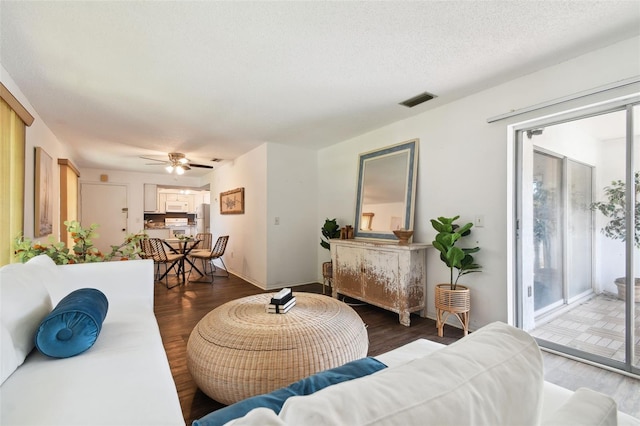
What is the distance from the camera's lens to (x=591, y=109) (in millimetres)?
2254

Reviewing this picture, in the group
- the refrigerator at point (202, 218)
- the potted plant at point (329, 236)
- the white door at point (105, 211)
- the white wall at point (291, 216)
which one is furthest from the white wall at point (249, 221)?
the refrigerator at point (202, 218)

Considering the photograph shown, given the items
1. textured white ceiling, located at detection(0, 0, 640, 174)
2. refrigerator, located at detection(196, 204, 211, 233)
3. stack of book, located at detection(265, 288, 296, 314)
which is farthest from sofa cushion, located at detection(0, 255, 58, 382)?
refrigerator, located at detection(196, 204, 211, 233)

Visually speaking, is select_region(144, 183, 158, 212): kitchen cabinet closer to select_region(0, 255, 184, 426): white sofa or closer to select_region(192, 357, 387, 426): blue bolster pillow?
select_region(0, 255, 184, 426): white sofa

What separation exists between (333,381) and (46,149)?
480 cm

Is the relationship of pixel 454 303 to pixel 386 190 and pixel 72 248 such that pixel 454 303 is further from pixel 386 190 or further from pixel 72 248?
pixel 72 248

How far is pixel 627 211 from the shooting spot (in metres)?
2.12

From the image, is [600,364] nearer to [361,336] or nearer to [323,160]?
[361,336]

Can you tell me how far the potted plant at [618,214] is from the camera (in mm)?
2088

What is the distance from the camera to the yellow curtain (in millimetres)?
2367

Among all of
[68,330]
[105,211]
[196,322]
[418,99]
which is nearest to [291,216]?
[196,322]

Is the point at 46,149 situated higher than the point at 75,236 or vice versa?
the point at 46,149

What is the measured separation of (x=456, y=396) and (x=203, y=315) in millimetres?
3404

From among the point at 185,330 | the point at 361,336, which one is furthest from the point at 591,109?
the point at 185,330

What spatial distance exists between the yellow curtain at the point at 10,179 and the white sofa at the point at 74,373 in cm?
110
